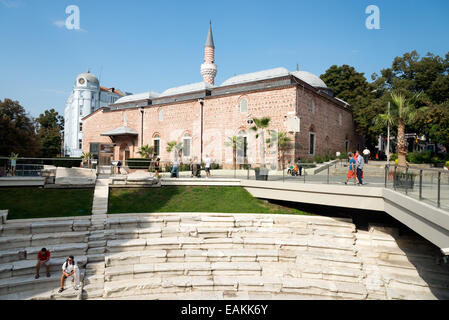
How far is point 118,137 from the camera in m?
34.5

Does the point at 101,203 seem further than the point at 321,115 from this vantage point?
No

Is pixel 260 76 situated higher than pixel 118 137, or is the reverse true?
pixel 260 76

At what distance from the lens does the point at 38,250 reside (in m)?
→ 9.15

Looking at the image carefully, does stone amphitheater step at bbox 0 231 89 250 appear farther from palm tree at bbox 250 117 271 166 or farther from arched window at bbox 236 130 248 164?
arched window at bbox 236 130 248 164

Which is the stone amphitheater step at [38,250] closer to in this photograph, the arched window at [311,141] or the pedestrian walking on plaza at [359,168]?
the pedestrian walking on plaza at [359,168]

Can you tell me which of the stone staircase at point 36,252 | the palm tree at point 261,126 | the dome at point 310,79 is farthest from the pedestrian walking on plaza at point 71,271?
the dome at point 310,79

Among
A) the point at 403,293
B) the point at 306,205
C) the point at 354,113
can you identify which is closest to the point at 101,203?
the point at 306,205

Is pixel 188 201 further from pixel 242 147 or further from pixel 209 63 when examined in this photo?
pixel 209 63

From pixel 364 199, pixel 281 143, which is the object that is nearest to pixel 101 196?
pixel 364 199

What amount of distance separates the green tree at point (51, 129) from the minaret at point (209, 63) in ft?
88.7

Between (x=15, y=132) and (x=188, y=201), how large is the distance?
1883cm

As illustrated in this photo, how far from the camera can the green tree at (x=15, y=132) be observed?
23.3m

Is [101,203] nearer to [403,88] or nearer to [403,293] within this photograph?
[403,293]
